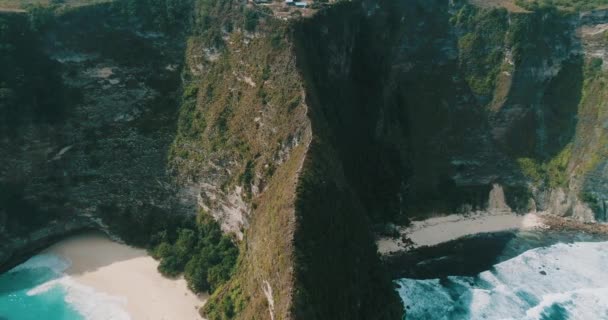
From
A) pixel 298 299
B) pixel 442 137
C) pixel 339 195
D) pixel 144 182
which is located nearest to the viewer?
pixel 298 299

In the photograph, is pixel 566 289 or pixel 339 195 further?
pixel 566 289

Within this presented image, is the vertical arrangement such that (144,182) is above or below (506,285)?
above

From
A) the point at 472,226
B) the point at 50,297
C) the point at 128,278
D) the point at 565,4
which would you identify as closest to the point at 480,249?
the point at 472,226

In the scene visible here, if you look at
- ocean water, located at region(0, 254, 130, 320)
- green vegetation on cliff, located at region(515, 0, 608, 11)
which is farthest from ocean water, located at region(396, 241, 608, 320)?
green vegetation on cliff, located at region(515, 0, 608, 11)

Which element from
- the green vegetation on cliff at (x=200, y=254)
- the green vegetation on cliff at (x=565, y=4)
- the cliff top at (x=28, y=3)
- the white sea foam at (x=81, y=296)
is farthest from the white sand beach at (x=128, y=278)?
the green vegetation on cliff at (x=565, y=4)

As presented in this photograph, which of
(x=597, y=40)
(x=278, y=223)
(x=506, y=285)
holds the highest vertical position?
(x=597, y=40)

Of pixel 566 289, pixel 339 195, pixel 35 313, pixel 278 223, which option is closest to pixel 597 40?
pixel 566 289

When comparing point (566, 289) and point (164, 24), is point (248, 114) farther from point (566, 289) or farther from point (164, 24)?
point (566, 289)

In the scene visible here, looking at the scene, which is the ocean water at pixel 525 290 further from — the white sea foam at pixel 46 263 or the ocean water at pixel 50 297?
the white sea foam at pixel 46 263
